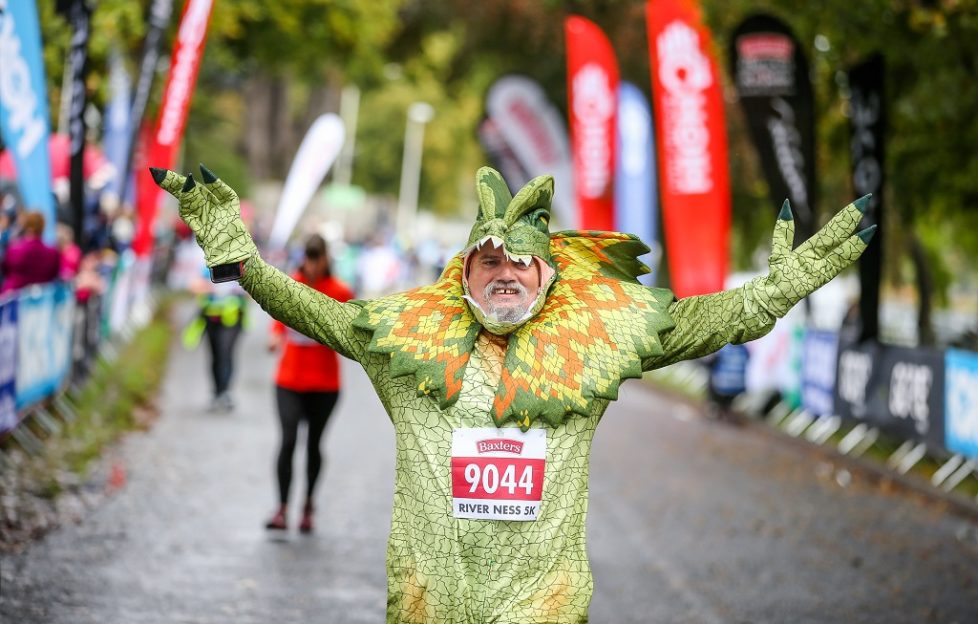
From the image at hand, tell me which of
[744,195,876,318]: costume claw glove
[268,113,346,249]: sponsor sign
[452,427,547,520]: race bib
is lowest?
[452,427,547,520]: race bib

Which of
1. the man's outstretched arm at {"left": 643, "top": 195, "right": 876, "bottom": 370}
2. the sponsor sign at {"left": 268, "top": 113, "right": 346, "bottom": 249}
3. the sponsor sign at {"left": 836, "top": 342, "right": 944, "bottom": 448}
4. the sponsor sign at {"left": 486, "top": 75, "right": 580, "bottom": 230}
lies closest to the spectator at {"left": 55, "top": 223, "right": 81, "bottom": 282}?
the sponsor sign at {"left": 836, "top": 342, "right": 944, "bottom": 448}

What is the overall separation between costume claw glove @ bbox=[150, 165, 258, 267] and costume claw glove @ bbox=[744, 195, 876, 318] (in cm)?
168

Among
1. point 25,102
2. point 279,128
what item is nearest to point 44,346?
point 25,102

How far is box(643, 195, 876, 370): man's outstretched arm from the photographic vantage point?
4.95 m

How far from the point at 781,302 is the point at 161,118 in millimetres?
12501

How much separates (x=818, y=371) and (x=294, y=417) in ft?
30.7

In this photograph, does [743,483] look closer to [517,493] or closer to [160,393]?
[160,393]

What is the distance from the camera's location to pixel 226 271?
4.94 meters

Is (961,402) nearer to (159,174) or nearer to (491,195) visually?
(491,195)

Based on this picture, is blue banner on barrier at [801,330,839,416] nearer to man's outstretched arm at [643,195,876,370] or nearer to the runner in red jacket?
the runner in red jacket

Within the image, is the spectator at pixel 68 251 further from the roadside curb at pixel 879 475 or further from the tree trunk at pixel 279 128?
the tree trunk at pixel 279 128

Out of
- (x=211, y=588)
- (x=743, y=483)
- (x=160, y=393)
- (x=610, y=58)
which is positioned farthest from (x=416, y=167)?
(x=211, y=588)

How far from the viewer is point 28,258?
12469 mm

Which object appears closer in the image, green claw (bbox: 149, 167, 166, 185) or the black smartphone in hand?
green claw (bbox: 149, 167, 166, 185)
